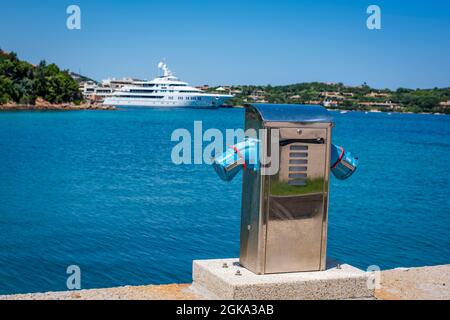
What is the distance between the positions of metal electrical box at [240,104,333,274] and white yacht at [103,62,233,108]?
109 metres

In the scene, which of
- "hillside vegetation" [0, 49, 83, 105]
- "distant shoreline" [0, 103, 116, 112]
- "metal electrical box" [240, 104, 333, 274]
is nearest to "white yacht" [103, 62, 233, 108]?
"distant shoreline" [0, 103, 116, 112]

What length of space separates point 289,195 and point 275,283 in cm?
85

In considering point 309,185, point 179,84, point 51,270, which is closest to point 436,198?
point 51,270

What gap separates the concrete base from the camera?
5.67 meters

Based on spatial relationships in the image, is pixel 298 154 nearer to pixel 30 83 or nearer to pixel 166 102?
pixel 30 83

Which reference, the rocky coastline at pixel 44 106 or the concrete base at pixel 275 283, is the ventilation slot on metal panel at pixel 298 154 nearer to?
the concrete base at pixel 275 283

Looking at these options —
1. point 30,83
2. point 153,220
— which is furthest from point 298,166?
point 30,83

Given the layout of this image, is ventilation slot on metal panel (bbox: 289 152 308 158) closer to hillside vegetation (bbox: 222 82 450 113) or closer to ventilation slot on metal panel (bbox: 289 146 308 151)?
ventilation slot on metal panel (bbox: 289 146 308 151)

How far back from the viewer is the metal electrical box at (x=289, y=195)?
236 inches

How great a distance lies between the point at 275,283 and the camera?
572 centimetres

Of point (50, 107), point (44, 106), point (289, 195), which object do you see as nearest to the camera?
point (289, 195)

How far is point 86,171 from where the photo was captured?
28.5m

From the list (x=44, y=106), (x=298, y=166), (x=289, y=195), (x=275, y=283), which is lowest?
(x=44, y=106)

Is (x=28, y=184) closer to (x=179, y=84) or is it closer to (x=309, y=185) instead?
(x=309, y=185)
